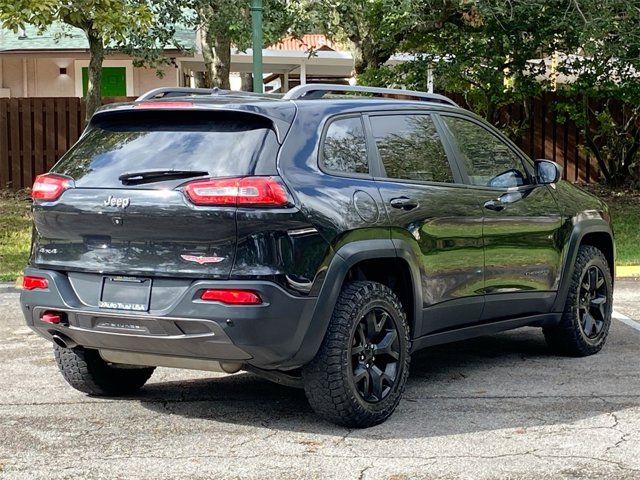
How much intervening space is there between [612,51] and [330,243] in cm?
1252

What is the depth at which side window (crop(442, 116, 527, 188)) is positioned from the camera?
7.62m

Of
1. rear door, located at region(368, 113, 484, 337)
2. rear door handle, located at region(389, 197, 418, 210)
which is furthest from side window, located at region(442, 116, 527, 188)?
rear door handle, located at region(389, 197, 418, 210)

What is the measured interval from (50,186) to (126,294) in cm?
83

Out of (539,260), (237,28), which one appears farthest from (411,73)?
(539,260)

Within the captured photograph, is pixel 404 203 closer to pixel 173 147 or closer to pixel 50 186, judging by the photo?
pixel 173 147

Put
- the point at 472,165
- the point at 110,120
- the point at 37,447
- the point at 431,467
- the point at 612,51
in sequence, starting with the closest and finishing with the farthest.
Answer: the point at 431,467, the point at 37,447, the point at 110,120, the point at 472,165, the point at 612,51

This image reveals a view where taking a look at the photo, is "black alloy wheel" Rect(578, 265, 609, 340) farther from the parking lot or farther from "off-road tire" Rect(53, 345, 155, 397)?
"off-road tire" Rect(53, 345, 155, 397)

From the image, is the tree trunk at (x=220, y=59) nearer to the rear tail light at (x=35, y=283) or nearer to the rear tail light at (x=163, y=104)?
the rear tail light at (x=163, y=104)

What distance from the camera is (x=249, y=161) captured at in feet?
19.9

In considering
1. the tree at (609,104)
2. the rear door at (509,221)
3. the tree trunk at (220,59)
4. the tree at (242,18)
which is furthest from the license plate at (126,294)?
the tree trunk at (220,59)

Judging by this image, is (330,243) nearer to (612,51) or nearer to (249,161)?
(249,161)

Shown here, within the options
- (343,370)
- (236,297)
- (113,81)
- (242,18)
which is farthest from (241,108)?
(113,81)

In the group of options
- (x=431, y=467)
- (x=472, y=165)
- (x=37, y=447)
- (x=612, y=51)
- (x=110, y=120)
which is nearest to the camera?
(x=431, y=467)

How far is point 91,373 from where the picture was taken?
279 inches
